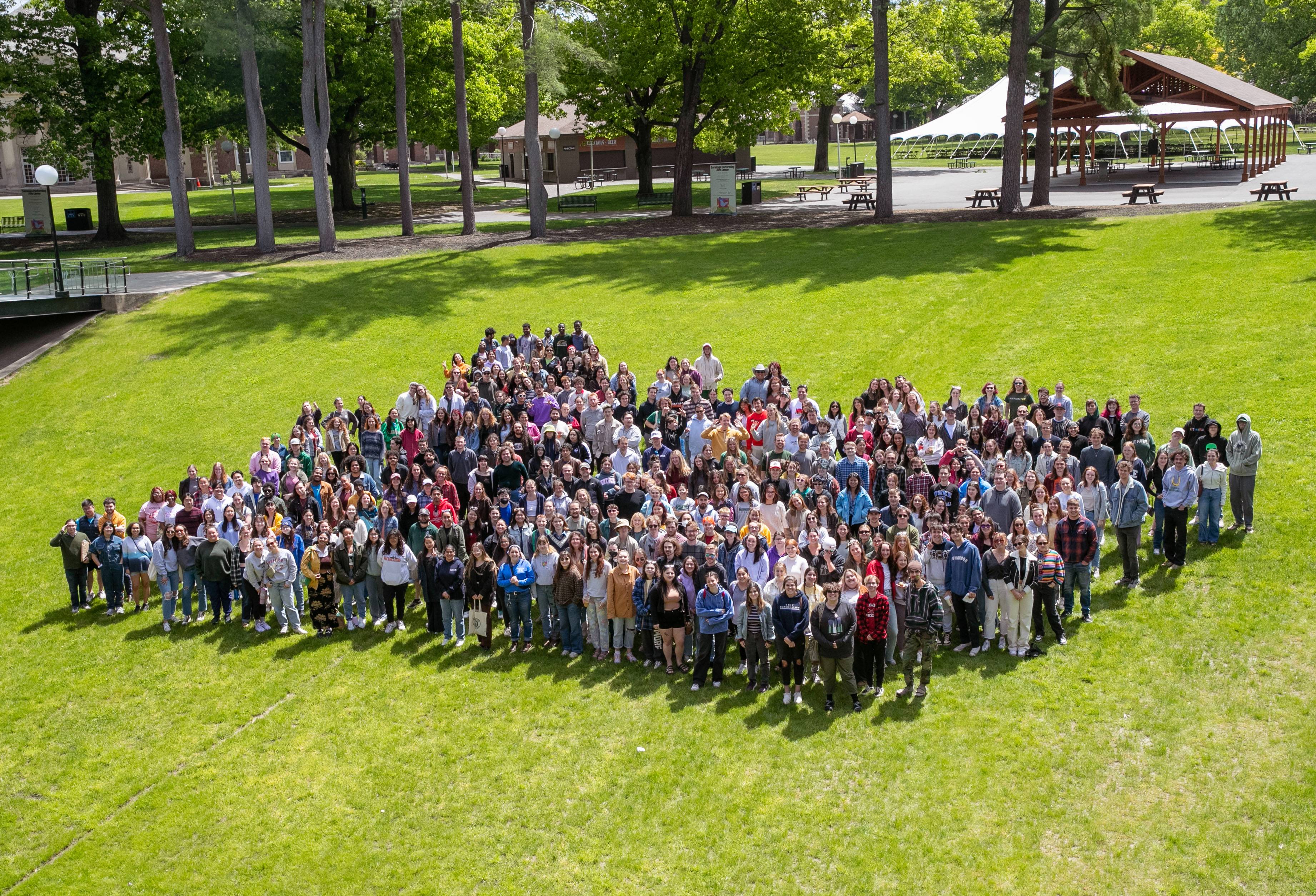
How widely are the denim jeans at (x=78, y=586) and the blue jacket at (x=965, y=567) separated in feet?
36.4

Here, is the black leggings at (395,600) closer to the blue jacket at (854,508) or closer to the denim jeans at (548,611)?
the denim jeans at (548,611)

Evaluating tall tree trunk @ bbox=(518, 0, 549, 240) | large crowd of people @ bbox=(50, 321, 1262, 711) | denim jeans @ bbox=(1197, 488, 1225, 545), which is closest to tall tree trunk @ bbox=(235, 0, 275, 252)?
tall tree trunk @ bbox=(518, 0, 549, 240)

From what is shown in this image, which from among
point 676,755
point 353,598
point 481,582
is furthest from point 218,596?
point 676,755

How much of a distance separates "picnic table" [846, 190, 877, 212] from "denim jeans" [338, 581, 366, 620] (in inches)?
1003

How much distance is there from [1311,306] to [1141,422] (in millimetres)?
9592

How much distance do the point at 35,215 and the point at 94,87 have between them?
6.66 metres

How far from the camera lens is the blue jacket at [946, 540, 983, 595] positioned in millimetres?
11773

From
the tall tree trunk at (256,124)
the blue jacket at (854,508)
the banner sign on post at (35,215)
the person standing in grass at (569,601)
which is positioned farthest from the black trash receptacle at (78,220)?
the blue jacket at (854,508)

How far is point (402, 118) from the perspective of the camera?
33.1m

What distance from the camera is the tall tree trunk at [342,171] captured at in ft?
141

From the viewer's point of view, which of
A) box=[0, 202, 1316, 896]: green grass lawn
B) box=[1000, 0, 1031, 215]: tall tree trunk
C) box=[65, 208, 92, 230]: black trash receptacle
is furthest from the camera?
box=[65, 208, 92, 230]: black trash receptacle

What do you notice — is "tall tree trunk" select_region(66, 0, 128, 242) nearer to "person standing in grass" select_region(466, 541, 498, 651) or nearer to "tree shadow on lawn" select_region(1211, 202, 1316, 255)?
"person standing in grass" select_region(466, 541, 498, 651)

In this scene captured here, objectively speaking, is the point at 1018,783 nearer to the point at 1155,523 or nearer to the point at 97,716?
the point at 1155,523

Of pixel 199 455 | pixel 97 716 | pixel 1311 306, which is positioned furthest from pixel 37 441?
pixel 1311 306
